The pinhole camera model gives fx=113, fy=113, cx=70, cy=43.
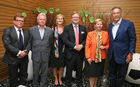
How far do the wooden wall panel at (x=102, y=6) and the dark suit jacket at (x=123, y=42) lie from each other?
1.97m

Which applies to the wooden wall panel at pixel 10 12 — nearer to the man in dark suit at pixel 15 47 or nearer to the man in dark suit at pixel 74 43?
the man in dark suit at pixel 15 47

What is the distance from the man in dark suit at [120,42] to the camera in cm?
190

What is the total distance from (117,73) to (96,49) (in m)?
0.69

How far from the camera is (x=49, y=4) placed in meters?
4.36

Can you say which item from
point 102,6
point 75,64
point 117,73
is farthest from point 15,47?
point 102,6

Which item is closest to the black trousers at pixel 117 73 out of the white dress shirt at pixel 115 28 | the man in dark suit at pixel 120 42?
the man in dark suit at pixel 120 42

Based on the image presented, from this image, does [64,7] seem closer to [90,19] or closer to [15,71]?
[90,19]

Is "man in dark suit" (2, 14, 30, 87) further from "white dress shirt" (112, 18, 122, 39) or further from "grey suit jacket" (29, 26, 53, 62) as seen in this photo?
"white dress shirt" (112, 18, 122, 39)

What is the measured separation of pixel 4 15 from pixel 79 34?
6.29ft

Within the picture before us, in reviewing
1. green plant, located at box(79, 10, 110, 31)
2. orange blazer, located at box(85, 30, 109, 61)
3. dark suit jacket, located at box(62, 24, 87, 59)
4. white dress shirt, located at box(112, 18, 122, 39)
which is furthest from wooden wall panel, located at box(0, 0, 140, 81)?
orange blazer, located at box(85, 30, 109, 61)

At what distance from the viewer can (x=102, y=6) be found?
377 centimetres

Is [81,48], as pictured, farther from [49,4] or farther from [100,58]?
[49,4]

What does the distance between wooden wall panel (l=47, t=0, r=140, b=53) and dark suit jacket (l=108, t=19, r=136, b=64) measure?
6.46ft

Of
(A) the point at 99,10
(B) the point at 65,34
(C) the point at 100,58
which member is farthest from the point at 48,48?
(A) the point at 99,10
